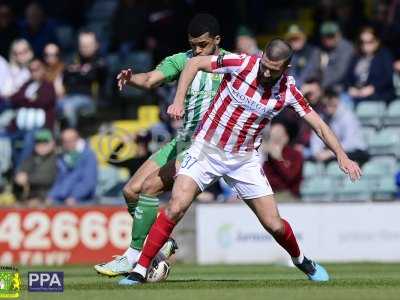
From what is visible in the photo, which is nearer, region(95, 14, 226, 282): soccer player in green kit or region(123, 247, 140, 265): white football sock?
region(95, 14, 226, 282): soccer player in green kit

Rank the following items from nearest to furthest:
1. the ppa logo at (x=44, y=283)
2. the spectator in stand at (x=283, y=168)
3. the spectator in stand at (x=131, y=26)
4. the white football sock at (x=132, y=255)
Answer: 1. the ppa logo at (x=44, y=283)
2. the white football sock at (x=132, y=255)
3. the spectator in stand at (x=283, y=168)
4. the spectator in stand at (x=131, y=26)

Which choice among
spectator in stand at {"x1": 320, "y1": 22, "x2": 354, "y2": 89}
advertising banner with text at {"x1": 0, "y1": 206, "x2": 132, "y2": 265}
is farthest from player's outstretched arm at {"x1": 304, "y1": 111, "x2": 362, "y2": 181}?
spectator in stand at {"x1": 320, "y1": 22, "x2": 354, "y2": 89}

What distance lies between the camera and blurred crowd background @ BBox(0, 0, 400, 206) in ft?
60.8

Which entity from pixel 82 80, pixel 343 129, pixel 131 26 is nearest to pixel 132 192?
pixel 343 129

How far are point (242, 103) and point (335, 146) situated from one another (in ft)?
2.86

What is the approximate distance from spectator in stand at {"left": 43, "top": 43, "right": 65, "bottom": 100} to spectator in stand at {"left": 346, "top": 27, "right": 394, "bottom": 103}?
4648mm

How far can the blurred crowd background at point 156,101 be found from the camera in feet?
60.8

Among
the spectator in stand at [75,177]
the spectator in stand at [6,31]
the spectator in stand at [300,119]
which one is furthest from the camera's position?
the spectator in stand at [6,31]

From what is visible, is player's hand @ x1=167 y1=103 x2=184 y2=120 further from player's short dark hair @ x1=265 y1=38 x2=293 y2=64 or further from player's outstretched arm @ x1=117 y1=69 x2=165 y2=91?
player's short dark hair @ x1=265 y1=38 x2=293 y2=64

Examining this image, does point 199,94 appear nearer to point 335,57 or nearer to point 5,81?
point 335,57

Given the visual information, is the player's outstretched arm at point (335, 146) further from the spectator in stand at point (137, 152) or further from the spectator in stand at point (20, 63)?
the spectator in stand at point (20, 63)

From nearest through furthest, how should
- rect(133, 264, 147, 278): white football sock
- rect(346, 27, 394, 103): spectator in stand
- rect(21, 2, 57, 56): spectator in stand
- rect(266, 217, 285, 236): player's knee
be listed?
1. rect(133, 264, 147, 278): white football sock
2. rect(266, 217, 285, 236): player's knee
3. rect(346, 27, 394, 103): spectator in stand
4. rect(21, 2, 57, 56): spectator in stand

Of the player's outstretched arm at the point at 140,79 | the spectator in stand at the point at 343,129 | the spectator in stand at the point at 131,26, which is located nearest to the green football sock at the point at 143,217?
the player's outstretched arm at the point at 140,79

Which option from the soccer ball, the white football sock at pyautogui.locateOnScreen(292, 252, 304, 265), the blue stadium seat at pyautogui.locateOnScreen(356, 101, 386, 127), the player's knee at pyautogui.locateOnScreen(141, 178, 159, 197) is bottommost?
the blue stadium seat at pyautogui.locateOnScreen(356, 101, 386, 127)
